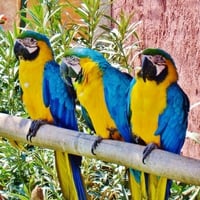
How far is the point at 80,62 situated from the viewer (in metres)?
1.71

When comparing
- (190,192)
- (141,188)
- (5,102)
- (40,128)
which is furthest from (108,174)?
(141,188)

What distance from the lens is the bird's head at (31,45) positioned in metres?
1.81

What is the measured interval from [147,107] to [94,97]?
0.16 meters

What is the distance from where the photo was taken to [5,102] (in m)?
3.08

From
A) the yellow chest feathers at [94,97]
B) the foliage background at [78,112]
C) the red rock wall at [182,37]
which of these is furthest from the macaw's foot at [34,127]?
the red rock wall at [182,37]

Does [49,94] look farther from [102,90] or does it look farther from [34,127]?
[102,90]

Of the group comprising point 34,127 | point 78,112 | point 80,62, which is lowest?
point 78,112

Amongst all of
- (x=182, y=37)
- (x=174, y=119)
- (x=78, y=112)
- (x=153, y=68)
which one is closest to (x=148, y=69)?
(x=153, y=68)

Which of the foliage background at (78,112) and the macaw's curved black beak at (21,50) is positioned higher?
the macaw's curved black beak at (21,50)

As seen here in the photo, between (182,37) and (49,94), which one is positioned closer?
(49,94)

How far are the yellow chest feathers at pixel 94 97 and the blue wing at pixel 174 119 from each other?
0.16 metres

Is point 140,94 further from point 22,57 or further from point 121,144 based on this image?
point 22,57

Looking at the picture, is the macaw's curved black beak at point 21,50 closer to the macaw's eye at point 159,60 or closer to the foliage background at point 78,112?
the macaw's eye at point 159,60

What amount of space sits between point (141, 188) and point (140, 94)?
0.23 metres
